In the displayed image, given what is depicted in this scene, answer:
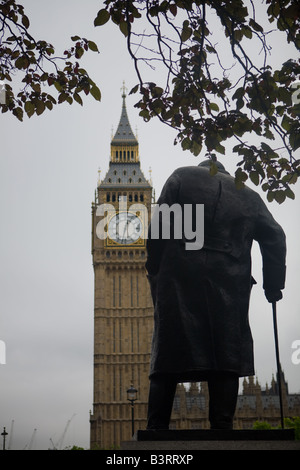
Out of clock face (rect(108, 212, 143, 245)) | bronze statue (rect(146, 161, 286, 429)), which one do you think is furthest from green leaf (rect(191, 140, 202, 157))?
clock face (rect(108, 212, 143, 245))

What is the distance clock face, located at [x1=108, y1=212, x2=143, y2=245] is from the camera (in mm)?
57562

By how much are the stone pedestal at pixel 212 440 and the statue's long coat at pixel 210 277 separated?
523mm

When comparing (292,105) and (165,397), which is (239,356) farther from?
(292,105)

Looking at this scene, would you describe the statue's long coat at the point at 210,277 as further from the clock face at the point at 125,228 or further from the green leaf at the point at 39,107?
the clock face at the point at 125,228

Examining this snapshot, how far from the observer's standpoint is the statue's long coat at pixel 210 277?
4.88 metres

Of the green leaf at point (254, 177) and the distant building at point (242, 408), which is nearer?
the green leaf at point (254, 177)

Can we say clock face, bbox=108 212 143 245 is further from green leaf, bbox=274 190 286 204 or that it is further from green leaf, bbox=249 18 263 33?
green leaf, bbox=249 18 263 33

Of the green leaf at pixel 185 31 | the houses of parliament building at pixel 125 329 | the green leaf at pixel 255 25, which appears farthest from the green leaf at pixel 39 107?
the houses of parliament building at pixel 125 329

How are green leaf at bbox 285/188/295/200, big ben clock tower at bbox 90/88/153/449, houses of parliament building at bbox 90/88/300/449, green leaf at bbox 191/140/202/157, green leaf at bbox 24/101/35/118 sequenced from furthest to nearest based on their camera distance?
big ben clock tower at bbox 90/88/153/449
houses of parliament building at bbox 90/88/300/449
green leaf at bbox 24/101/35/118
green leaf at bbox 191/140/202/157
green leaf at bbox 285/188/295/200

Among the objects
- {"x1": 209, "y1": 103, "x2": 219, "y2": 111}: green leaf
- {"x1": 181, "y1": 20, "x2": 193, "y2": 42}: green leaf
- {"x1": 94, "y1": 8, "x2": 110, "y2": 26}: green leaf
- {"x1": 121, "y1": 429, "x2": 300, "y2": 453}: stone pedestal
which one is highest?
{"x1": 181, "y1": 20, "x2": 193, "y2": 42}: green leaf

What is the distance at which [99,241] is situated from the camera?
5812cm

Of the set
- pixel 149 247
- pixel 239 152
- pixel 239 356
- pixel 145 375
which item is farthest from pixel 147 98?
pixel 145 375

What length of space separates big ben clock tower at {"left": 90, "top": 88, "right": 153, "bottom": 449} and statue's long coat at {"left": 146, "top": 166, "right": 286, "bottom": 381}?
49.1 m
